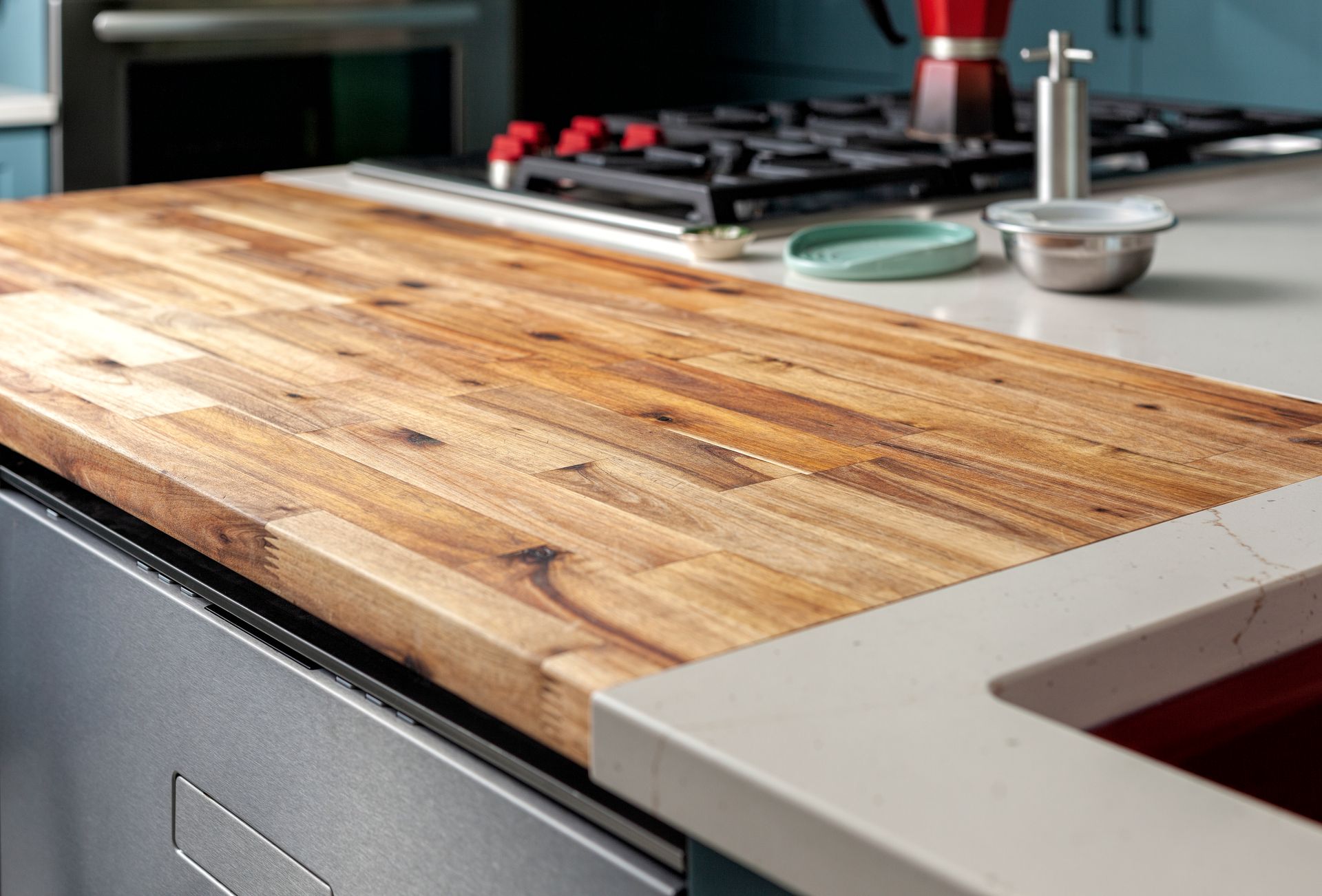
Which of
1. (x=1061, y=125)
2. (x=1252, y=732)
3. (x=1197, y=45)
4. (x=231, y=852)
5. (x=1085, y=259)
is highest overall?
(x=1197, y=45)

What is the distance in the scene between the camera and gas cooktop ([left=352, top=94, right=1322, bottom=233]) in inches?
51.1

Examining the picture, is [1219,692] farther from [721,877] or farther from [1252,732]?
[721,877]

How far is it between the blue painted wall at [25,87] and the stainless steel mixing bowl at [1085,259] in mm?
1909

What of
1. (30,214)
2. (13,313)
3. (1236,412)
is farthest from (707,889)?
(30,214)

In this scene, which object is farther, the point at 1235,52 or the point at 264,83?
the point at 264,83

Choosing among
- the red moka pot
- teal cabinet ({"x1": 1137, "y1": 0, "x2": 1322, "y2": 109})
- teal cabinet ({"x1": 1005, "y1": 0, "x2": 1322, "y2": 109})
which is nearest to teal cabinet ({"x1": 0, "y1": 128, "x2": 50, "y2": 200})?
the red moka pot

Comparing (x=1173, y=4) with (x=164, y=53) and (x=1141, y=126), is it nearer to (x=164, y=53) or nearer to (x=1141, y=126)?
(x=1141, y=126)

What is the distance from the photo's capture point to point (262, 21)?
8.73ft

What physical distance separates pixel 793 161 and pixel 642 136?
220mm

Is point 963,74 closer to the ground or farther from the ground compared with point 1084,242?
farther from the ground

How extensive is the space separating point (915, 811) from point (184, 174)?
7.99 ft

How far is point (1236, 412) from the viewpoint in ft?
2.57

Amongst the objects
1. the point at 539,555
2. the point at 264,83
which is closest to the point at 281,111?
the point at 264,83

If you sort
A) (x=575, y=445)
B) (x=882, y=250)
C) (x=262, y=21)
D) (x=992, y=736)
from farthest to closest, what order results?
(x=262, y=21)
(x=882, y=250)
(x=575, y=445)
(x=992, y=736)
